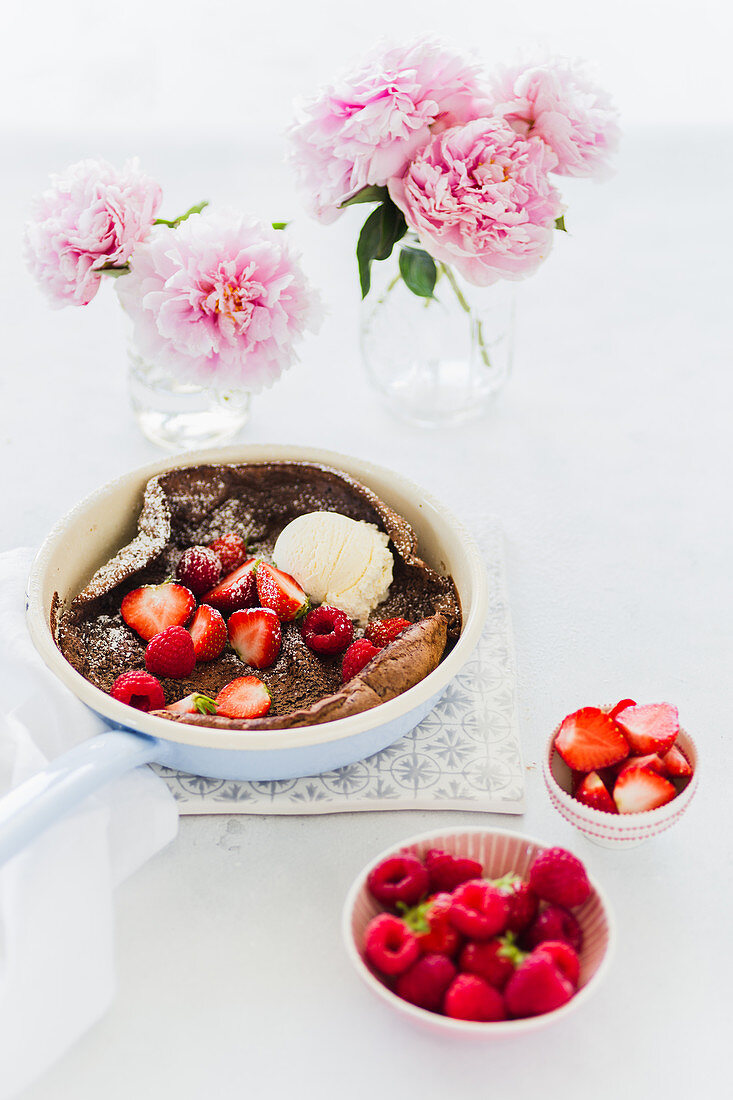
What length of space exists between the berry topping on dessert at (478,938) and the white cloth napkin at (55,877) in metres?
0.24

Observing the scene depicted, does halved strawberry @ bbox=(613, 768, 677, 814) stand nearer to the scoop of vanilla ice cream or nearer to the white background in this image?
the white background

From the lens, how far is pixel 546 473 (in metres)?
1.57

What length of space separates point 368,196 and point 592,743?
0.69 meters

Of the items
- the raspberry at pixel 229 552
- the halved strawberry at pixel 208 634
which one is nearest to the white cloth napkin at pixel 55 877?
the halved strawberry at pixel 208 634

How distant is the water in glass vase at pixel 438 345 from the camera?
1.48 meters

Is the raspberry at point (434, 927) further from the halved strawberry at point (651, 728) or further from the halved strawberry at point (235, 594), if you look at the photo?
the halved strawberry at point (235, 594)

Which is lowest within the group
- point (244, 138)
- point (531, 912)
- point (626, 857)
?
point (626, 857)

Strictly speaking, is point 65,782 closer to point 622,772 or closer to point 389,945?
point 389,945

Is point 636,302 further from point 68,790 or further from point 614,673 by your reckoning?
point 68,790

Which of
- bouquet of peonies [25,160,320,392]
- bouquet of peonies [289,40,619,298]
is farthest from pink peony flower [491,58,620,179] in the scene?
bouquet of peonies [25,160,320,392]

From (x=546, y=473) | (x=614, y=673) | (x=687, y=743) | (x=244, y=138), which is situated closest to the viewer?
(x=687, y=743)

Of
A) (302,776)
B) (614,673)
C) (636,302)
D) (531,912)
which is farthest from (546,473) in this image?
(531,912)

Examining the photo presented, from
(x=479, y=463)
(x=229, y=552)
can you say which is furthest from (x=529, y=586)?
(x=229, y=552)

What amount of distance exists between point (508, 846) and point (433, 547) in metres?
0.43
